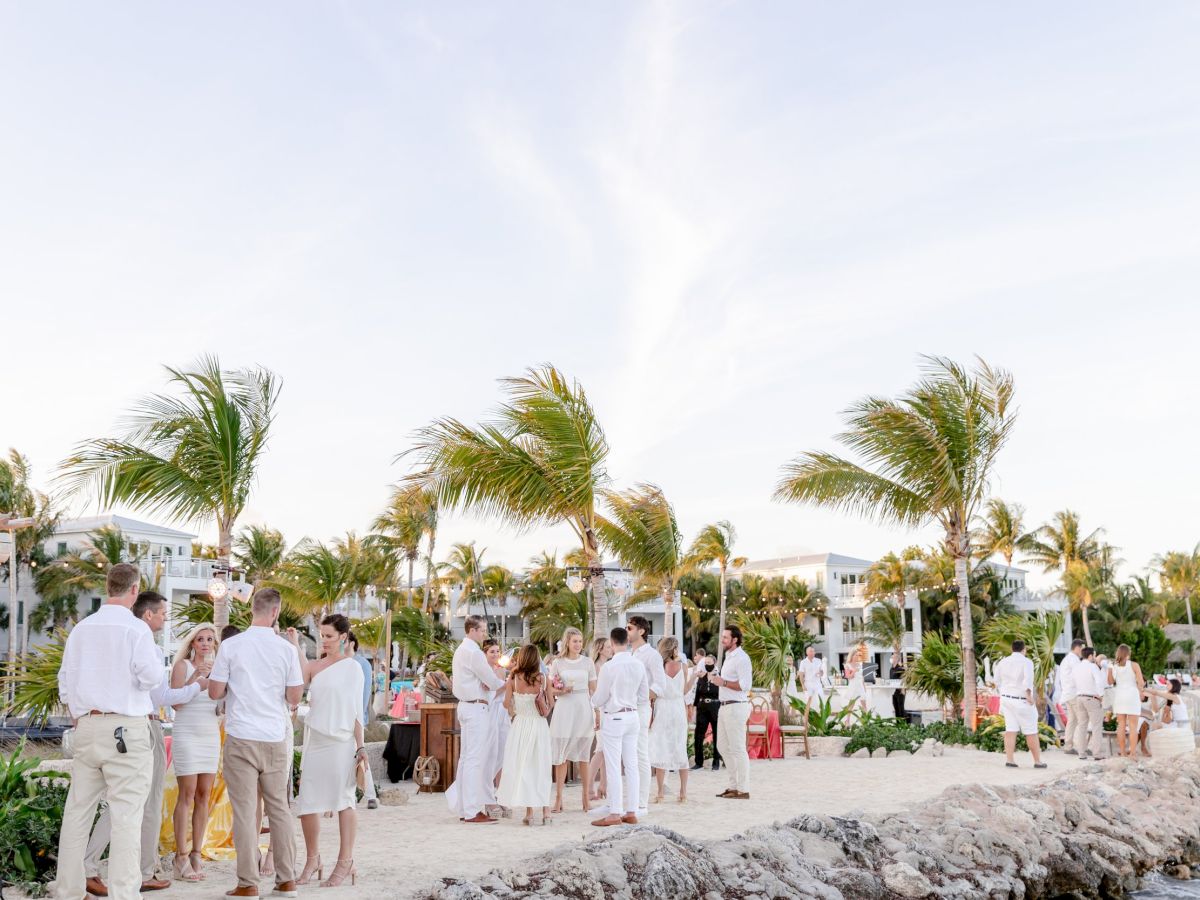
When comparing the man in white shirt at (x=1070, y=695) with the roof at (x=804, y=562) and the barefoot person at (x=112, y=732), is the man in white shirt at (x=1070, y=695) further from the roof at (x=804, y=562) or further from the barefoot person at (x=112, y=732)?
the roof at (x=804, y=562)

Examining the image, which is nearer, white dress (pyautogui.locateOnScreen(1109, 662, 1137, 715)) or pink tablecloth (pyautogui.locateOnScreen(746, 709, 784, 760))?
pink tablecloth (pyautogui.locateOnScreen(746, 709, 784, 760))

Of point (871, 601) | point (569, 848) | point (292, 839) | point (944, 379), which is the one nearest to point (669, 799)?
point (569, 848)

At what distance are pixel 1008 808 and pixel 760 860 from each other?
344cm

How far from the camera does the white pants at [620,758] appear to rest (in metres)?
9.46

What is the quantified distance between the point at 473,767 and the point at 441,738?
2.47 m

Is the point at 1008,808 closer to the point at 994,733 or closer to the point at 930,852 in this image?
the point at 930,852

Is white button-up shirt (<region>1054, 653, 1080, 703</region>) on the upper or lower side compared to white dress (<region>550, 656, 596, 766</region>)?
upper

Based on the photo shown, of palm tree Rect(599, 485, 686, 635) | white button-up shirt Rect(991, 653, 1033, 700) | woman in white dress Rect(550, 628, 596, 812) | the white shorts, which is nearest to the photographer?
woman in white dress Rect(550, 628, 596, 812)

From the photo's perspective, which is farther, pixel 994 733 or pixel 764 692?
pixel 764 692

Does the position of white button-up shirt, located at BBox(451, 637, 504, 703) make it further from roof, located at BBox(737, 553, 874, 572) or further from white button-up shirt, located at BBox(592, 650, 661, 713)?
roof, located at BBox(737, 553, 874, 572)

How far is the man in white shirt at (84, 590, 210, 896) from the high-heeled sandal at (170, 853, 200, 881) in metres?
0.18

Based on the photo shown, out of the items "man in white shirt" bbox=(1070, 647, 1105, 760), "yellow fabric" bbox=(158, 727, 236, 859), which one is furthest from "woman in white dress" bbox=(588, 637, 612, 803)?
"man in white shirt" bbox=(1070, 647, 1105, 760)

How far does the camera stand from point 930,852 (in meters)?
8.80

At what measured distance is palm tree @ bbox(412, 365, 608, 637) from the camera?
52.0 ft
